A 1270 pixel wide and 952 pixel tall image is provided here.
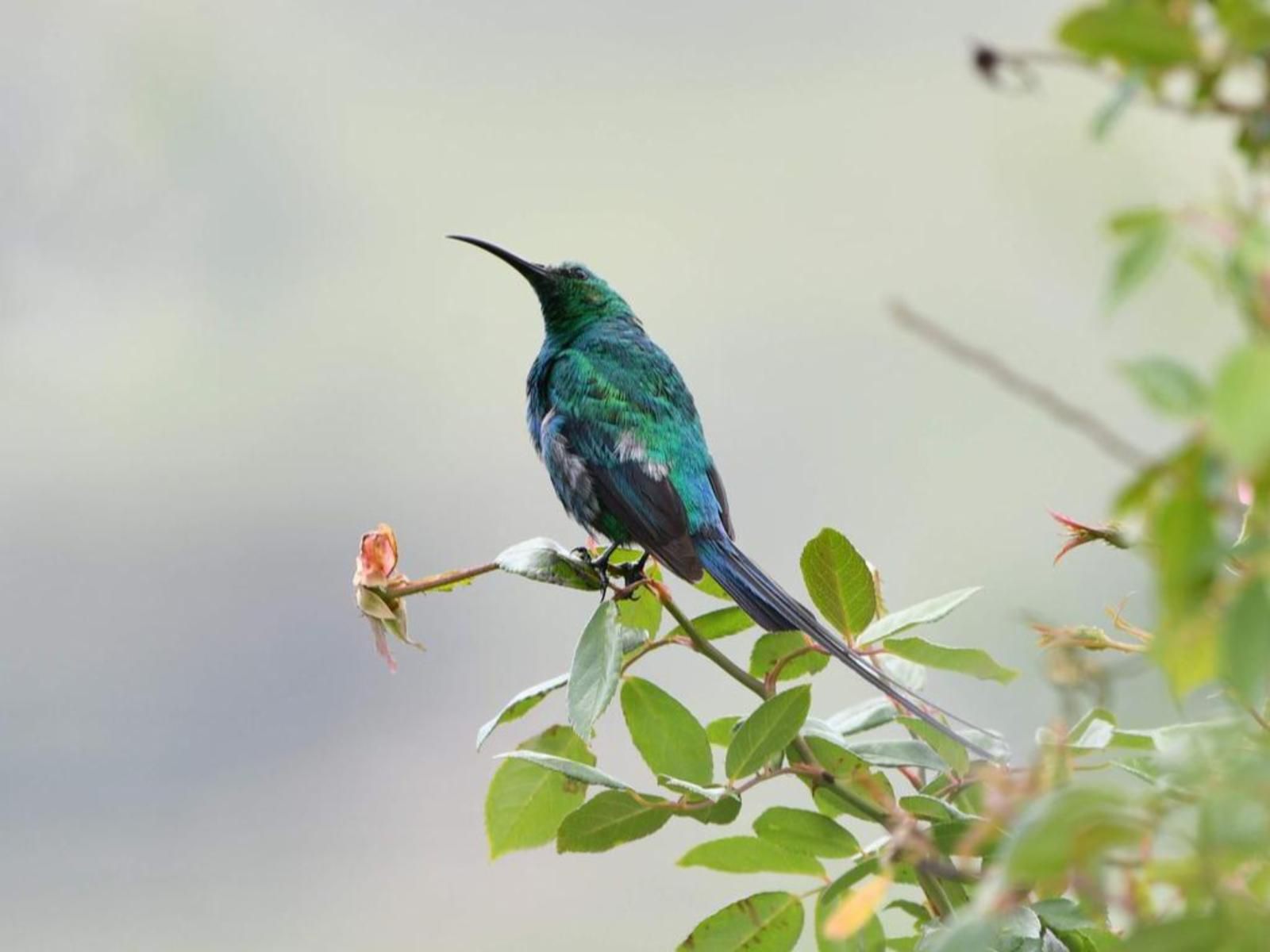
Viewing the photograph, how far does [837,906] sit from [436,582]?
0.52m

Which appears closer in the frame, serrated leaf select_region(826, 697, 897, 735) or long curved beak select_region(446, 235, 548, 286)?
serrated leaf select_region(826, 697, 897, 735)

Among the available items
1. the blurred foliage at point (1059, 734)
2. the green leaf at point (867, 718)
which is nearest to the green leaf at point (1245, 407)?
the blurred foliage at point (1059, 734)

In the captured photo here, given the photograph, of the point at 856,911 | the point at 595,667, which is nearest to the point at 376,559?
the point at 595,667

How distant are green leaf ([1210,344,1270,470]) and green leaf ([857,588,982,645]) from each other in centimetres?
96

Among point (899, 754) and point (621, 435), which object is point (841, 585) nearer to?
point (899, 754)

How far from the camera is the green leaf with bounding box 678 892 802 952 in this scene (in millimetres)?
1400

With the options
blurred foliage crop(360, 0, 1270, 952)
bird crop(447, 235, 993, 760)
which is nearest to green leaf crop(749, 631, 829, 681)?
blurred foliage crop(360, 0, 1270, 952)

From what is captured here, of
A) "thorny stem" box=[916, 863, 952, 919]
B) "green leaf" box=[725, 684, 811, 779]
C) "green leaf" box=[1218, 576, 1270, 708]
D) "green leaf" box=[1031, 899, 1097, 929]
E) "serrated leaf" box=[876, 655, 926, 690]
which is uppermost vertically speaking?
"serrated leaf" box=[876, 655, 926, 690]

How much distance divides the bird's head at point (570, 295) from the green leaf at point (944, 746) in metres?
2.17

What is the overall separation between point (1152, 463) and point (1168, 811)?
0.60 feet

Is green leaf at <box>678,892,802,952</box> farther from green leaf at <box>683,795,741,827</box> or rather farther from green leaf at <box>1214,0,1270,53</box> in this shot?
green leaf at <box>1214,0,1270,53</box>

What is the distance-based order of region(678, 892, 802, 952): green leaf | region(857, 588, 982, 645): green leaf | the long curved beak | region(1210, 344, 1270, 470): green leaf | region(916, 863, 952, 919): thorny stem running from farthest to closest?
the long curved beak, region(857, 588, 982, 645): green leaf, region(678, 892, 802, 952): green leaf, region(916, 863, 952, 919): thorny stem, region(1210, 344, 1270, 470): green leaf

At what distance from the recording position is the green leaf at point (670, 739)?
4.89 ft

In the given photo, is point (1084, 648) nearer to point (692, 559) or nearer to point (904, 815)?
point (904, 815)
